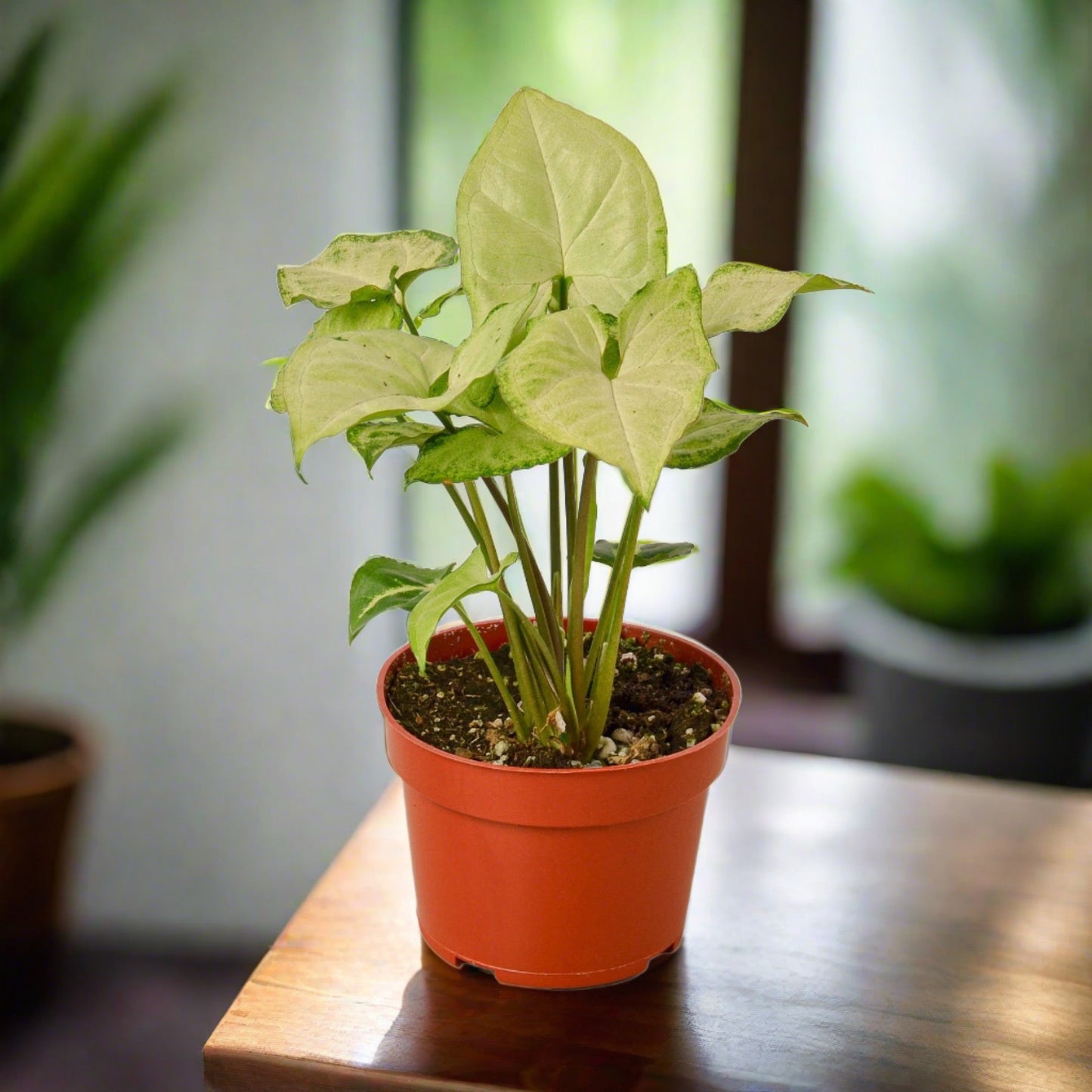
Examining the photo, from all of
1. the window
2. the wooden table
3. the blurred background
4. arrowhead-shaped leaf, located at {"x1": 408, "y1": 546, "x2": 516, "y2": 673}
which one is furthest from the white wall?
arrowhead-shaped leaf, located at {"x1": 408, "y1": 546, "x2": 516, "y2": 673}

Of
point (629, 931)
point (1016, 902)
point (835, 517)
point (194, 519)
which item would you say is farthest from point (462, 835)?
point (835, 517)

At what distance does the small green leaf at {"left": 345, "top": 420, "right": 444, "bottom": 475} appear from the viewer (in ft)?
2.08

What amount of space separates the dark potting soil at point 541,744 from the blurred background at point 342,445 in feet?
3.27

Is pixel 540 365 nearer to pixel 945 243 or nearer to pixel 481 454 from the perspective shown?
pixel 481 454

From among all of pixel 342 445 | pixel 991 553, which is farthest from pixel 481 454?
pixel 991 553

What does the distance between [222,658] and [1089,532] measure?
4.36 feet

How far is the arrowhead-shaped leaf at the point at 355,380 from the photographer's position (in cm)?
55

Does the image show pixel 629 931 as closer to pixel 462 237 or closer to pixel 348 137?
pixel 462 237

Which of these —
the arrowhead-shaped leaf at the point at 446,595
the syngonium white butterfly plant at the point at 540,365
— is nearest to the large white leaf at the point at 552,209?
the syngonium white butterfly plant at the point at 540,365

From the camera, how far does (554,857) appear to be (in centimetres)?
69

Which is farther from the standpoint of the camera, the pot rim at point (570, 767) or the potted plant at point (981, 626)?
the potted plant at point (981, 626)

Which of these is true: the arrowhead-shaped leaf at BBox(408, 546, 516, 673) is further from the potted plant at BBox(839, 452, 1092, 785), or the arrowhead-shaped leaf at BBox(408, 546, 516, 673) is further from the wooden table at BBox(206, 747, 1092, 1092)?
the potted plant at BBox(839, 452, 1092, 785)

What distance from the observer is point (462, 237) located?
0.63m

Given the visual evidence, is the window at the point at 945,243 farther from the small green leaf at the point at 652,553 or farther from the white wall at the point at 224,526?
the small green leaf at the point at 652,553
